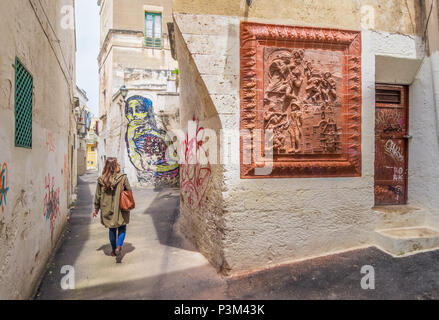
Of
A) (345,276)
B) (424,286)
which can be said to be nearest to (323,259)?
(345,276)

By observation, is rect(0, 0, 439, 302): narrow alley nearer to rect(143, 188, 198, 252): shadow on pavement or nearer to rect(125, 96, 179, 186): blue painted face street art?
rect(143, 188, 198, 252): shadow on pavement

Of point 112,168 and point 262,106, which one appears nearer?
point 262,106

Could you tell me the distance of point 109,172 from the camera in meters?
4.21

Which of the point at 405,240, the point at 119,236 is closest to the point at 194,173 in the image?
the point at 119,236

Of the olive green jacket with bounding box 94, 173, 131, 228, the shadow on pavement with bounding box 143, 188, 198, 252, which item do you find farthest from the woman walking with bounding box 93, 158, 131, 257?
the shadow on pavement with bounding box 143, 188, 198, 252

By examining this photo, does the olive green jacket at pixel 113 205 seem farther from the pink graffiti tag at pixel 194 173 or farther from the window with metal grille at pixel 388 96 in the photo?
the window with metal grille at pixel 388 96

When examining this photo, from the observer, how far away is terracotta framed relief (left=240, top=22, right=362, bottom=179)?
3.61 meters

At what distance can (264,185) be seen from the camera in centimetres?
363

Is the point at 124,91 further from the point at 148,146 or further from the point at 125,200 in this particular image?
the point at 125,200

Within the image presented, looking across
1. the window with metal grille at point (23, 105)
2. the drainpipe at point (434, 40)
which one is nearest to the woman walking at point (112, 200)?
the window with metal grille at point (23, 105)

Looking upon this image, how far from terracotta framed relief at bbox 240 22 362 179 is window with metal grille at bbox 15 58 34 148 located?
7.73 feet

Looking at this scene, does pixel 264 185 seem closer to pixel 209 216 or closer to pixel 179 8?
pixel 209 216

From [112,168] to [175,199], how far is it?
5646 mm
